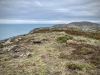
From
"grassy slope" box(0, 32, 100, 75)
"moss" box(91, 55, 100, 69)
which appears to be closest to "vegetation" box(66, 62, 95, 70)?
"grassy slope" box(0, 32, 100, 75)

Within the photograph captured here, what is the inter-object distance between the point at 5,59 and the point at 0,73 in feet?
10.2

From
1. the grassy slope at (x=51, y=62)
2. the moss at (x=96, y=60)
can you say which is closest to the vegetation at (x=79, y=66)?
the grassy slope at (x=51, y=62)

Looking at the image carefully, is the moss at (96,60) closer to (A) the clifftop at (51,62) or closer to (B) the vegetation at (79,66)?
(A) the clifftop at (51,62)

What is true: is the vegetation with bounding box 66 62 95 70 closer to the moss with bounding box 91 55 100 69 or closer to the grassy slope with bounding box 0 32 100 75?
the grassy slope with bounding box 0 32 100 75

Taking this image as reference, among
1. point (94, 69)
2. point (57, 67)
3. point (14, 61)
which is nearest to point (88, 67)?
point (94, 69)

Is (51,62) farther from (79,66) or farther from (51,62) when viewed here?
(79,66)

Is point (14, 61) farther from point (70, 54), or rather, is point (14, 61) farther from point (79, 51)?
point (79, 51)

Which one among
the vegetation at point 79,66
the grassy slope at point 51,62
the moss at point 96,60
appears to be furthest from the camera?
the moss at point 96,60

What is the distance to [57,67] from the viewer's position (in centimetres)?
1173

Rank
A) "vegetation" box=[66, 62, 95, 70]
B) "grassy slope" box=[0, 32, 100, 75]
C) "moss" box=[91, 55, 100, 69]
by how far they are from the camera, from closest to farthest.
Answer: "grassy slope" box=[0, 32, 100, 75] < "vegetation" box=[66, 62, 95, 70] < "moss" box=[91, 55, 100, 69]

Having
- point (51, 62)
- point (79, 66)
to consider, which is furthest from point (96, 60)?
point (51, 62)

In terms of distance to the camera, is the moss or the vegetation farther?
the moss

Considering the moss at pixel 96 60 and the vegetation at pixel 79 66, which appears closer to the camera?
the vegetation at pixel 79 66

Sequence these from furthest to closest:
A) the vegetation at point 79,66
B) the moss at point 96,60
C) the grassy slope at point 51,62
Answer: the moss at point 96,60
the vegetation at point 79,66
the grassy slope at point 51,62
